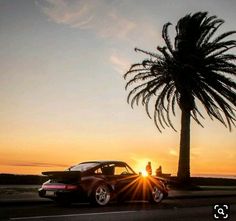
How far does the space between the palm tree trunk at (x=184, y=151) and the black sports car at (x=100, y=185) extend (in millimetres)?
15560

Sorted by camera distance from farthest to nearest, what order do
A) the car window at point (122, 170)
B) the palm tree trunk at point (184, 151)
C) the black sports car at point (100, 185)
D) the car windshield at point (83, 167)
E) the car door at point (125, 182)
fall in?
the palm tree trunk at point (184, 151) < the car window at point (122, 170) < the car door at point (125, 182) < the car windshield at point (83, 167) < the black sports car at point (100, 185)

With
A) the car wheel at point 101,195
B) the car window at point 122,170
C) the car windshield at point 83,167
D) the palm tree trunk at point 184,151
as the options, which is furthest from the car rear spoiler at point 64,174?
the palm tree trunk at point 184,151

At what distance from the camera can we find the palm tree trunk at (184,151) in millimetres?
33688

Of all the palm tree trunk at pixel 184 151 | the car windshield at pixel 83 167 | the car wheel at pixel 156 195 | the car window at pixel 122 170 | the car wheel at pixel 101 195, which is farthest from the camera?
the palm tree trunk at pixel 184 151

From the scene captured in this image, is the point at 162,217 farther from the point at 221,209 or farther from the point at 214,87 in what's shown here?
the point at 214,87

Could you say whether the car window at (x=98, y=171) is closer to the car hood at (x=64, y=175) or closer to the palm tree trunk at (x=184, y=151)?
the car hood at (x=64, y=175)

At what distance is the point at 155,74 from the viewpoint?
34156 millimetres

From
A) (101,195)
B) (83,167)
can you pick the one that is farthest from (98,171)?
(101,195)

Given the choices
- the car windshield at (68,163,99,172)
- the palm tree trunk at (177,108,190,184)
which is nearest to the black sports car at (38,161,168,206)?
the car windshield at (68,163,99,172)

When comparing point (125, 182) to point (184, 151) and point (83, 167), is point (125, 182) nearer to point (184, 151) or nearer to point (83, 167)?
point (83, 167)

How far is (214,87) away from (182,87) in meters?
2.24

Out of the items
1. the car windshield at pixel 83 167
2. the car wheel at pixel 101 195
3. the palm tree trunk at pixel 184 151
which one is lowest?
the car wheel at pixel 101 195

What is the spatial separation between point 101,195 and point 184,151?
1845 cm

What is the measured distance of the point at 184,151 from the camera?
33812 millimetres
